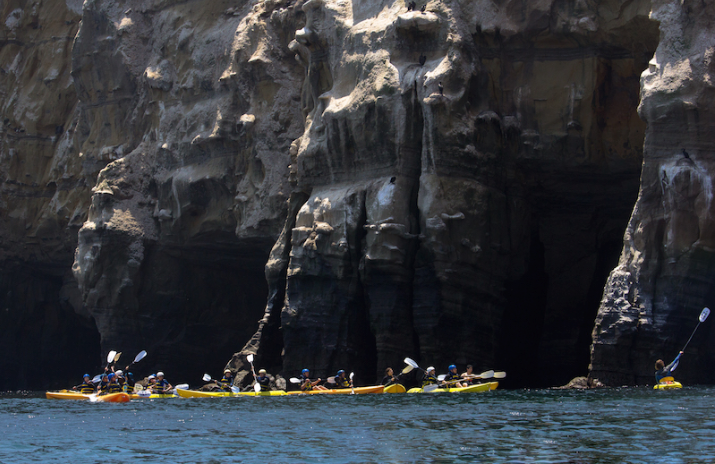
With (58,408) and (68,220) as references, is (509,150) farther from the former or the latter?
(68,220)

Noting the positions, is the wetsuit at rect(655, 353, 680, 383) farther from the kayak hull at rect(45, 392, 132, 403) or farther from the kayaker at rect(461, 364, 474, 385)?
the kayak hull at rect(45, 392, 132, 403)

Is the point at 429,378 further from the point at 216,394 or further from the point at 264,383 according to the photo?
the point at 216,394

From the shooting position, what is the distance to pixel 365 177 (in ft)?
104

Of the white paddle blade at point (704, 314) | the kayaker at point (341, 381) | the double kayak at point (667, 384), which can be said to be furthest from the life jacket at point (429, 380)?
the white paddle blade at point (704, 314)

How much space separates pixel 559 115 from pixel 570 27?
9.06 feet

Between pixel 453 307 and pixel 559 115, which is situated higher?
pixel 559 115

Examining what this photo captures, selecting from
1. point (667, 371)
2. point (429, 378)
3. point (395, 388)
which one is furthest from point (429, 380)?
point (667, 371)

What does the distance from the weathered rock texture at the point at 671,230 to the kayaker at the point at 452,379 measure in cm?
373

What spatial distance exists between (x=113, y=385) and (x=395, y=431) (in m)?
15.7

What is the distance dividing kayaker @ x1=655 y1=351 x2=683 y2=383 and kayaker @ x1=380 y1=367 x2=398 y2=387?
7566mm

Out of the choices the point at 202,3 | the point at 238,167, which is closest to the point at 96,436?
the point at 238,167

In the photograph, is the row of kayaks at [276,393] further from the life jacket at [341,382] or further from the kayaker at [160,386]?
the life jacket at [341,382]

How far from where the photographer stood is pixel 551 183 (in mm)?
32344

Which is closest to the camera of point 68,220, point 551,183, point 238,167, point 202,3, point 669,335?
point 669,335
